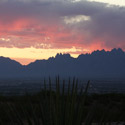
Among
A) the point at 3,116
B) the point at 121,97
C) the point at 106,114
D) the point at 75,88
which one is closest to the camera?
the point at 75,88

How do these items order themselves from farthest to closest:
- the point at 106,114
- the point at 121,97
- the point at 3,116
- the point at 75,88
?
the point at 121,97 < the point at 3,116 < the point at 106,114 < the point at 75,88

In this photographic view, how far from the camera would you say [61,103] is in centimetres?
281

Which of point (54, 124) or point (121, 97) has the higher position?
point (54, 124)

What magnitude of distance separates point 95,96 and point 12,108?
15.1m

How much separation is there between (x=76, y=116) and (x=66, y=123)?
130 mm

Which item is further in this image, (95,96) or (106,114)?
(95,96)

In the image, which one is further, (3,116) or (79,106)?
(3,116)

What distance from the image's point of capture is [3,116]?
10.4 metres

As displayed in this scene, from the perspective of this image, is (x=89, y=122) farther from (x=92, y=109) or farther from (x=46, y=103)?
(x=46, y=103)

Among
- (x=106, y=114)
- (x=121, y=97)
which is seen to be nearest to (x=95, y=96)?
(x=121, y=97)

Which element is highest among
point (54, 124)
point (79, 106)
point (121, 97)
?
point (79, 106)

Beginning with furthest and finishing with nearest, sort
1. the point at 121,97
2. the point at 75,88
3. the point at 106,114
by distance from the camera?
the point at 121,97, the point at 106,114, the point at 75,88

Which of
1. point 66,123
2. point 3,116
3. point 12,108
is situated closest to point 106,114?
point 66,123

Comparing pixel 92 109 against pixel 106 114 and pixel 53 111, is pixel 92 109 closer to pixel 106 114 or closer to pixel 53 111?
pixel 106 114
